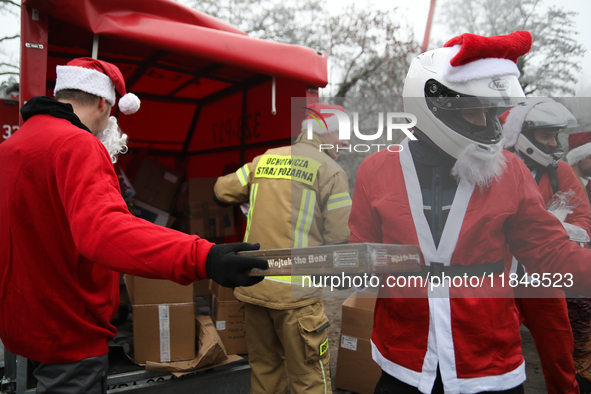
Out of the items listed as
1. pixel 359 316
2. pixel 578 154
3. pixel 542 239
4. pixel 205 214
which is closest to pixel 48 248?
pixel 542 239

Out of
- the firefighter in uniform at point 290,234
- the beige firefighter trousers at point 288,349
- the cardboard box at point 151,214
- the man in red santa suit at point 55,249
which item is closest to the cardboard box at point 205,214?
the cardboard box at point 151,214

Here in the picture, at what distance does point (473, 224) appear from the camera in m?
1.29

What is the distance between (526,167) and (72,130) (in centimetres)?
160

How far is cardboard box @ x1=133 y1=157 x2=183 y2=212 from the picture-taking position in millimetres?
4518

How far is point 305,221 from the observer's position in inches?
83.7

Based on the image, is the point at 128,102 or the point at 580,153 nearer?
the point at 580,153

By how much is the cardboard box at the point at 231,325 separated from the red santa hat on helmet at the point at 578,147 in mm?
2404

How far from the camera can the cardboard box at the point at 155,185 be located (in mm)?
4518

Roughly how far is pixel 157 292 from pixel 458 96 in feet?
7.92

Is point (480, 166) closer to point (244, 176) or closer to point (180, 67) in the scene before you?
point (244, 176)

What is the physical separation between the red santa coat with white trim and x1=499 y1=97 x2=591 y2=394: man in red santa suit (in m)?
0.13

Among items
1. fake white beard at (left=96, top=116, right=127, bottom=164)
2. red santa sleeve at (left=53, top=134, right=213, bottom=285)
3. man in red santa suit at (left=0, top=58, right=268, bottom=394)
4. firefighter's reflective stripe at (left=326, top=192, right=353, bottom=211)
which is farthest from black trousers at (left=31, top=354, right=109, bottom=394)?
firefighter's reflective stripe at (left=326, top=192, right=353, bottom=211)

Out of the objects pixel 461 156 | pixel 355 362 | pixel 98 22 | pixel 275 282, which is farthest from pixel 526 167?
pixel 98 22

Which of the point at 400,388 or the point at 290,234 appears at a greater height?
the point at 290,234
